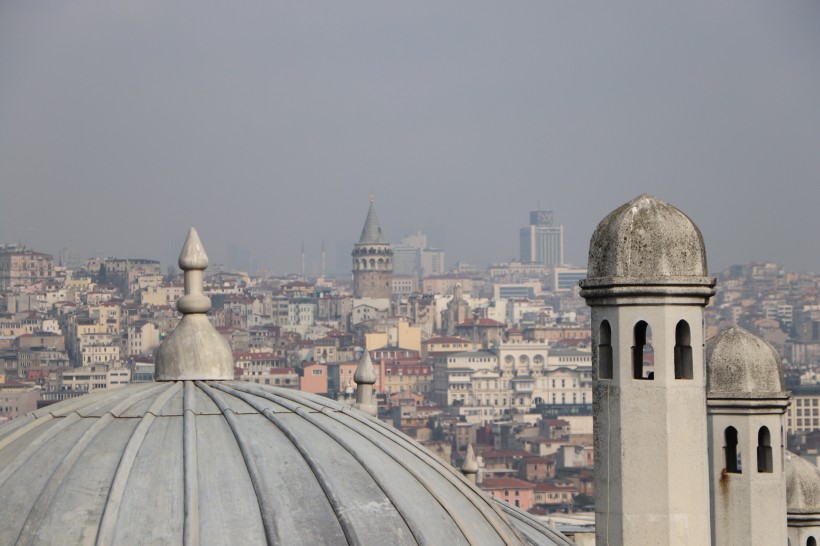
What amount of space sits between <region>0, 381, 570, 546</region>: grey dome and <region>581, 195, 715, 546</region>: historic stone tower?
534mm

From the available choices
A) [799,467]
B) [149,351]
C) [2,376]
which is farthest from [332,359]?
[799,467]

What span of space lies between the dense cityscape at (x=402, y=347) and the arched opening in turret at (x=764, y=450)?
69.1 meters

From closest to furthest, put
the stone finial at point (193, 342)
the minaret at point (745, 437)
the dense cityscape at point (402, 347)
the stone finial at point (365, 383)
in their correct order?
the stone finial at point (193, 342)
the minaret at point (745, 437)
the stone finial at point (365, 383)
the dense cityscape at point (402, 347)

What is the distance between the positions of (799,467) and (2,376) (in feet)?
343

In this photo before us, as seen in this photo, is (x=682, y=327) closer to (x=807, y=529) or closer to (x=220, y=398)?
(x=220, y=398)

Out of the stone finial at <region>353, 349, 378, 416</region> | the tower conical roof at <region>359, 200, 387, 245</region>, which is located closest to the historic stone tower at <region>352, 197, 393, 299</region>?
the tower conical roof at <region>359, 200, 387, 245</region>

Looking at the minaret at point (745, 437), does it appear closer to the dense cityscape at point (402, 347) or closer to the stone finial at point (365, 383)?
the stone finial at point (365, 383)

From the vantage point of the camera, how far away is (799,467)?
9.94 meters

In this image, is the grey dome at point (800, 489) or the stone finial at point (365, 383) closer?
the grey dome at point (800, 489)

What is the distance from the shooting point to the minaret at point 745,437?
870 centimetres

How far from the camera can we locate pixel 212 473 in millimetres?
5594

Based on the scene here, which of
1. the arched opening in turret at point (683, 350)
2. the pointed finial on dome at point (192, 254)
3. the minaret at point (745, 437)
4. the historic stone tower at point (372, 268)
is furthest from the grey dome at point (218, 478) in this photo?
the historic stone tower at point (372, 268)

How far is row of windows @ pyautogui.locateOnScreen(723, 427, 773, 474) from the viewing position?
8.86 m

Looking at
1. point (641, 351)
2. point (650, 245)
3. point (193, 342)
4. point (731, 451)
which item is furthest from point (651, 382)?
point (731, 451)
